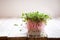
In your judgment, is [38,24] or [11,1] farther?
[11,1]

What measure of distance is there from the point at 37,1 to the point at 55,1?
1.46ft

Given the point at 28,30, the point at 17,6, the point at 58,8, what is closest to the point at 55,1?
the point at 58,8

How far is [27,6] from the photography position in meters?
3.69

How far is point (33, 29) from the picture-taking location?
1.46 meters

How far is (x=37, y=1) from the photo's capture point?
368cm

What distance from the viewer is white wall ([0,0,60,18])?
3678 mm

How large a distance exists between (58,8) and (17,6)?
1022 millimetres

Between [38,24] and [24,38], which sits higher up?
[38,24]

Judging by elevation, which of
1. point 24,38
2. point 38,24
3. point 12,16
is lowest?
point 12,16

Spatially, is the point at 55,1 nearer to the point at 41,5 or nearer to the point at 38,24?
the point at 41,5

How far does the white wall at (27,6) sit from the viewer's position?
368 centimetres

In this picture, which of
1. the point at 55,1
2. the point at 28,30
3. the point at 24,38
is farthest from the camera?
the point at 55,1

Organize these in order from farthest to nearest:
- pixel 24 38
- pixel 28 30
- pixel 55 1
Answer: pixel 55 1 < pixel 28 30 < pixel 24 38

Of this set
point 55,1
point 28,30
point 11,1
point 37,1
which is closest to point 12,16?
point 11,1
